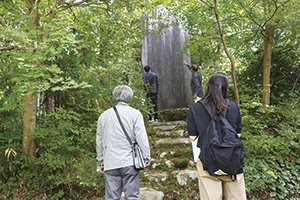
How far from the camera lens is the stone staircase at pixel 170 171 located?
3.61 m

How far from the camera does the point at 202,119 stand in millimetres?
2039

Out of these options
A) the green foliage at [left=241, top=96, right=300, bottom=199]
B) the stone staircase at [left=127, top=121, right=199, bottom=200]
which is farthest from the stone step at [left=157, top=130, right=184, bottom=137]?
the green foliage at [left=241, top=96, right=300, bottom=199]

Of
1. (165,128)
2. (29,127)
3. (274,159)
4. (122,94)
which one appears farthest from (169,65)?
(122,94)

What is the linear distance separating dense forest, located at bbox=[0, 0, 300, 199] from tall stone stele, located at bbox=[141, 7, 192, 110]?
7.58 ft

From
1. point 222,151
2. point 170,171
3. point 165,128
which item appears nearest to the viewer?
point 222,151

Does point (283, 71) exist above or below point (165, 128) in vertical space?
above

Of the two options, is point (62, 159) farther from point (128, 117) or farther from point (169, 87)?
point (169, 87)

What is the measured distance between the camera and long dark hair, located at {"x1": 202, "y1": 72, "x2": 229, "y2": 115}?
6.34ft

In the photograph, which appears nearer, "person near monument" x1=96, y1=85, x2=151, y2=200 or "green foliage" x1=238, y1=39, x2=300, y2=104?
"person near monument" x1=96, y1=85, x2=151, y2=200

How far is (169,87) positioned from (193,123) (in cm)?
619

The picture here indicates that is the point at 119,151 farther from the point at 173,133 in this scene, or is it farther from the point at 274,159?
the point at 173,133

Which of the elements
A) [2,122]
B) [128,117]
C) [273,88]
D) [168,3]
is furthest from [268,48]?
[2,122]

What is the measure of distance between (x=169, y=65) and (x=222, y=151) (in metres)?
6.72

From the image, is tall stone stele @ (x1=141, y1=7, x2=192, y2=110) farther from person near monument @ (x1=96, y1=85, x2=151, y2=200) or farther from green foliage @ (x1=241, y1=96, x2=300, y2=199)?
person near monument @ (x1=96, y1=85, x2=151, y2=200)
